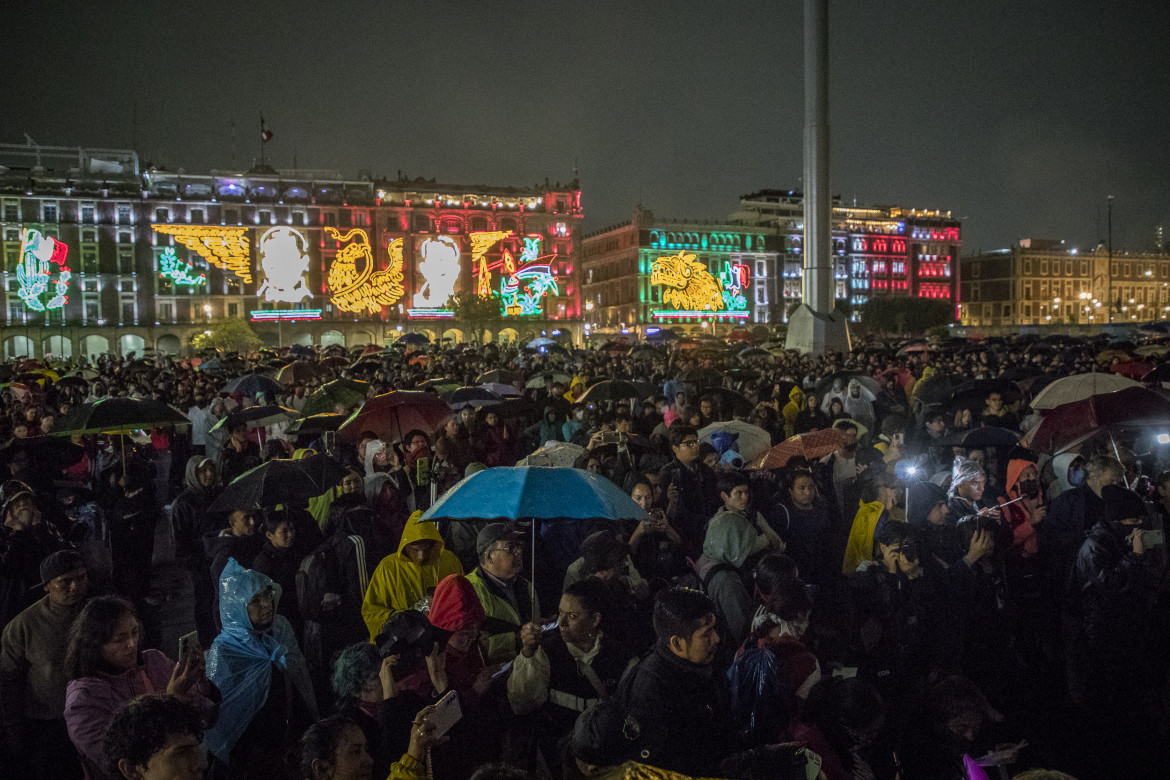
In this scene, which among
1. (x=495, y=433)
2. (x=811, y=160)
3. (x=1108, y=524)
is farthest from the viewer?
(x=811, y=160)

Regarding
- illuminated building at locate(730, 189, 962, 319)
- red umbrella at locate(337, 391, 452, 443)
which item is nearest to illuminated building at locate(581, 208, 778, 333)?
illuminated building at locate(730, 189, 962, 319)

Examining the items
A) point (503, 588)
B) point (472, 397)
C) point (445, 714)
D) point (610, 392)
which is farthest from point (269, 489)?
point (610, 392)

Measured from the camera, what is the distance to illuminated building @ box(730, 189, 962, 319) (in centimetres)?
8094

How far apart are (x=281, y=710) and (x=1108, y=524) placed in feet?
13.0

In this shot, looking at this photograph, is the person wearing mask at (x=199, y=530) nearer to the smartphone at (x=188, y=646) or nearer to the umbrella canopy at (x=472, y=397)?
the smartphone at (x=188, y=646)

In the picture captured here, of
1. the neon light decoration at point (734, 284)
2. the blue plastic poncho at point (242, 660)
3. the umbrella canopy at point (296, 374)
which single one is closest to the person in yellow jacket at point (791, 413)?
the blue plastic poncho at point (242, 660)

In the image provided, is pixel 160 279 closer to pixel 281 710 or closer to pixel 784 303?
pixel 784 303

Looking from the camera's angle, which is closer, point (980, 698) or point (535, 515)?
point (980, 698)

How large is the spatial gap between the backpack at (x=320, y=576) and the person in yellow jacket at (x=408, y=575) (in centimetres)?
35

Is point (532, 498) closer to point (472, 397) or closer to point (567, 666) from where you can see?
point (567, 666)

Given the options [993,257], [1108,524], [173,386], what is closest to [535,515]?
[1108,524]

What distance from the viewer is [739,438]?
698 centimetres

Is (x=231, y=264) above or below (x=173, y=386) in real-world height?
above

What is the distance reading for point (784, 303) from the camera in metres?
78.9
